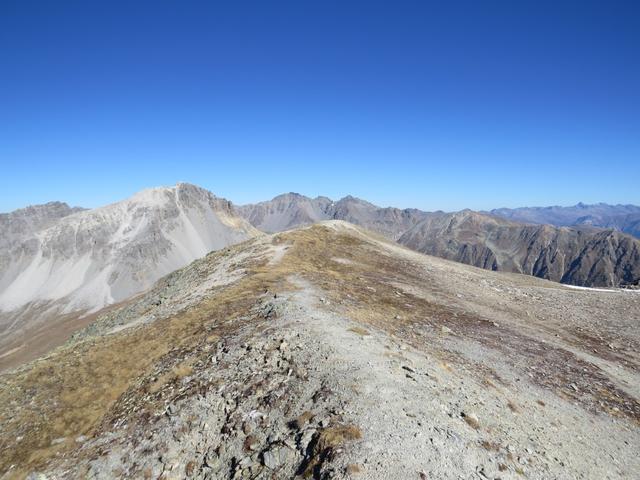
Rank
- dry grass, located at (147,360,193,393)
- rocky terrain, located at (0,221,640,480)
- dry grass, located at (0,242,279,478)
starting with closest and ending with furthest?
rocky terrain, located at (0,221,640,480) < dry grass, located at (0,242,279,478) < dry grass, located at (147,360,193,393)

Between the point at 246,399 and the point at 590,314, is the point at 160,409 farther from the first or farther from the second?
the point at 590,314

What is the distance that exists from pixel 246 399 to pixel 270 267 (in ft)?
65.0

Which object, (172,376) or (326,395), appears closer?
(326,395)

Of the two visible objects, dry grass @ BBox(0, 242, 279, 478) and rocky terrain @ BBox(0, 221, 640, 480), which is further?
dry grass @ BBox(0, 242, 279, 478)

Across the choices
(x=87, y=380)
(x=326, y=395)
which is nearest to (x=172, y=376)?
(x=87, y=380)

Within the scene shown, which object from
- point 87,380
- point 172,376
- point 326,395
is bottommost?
point 87,380

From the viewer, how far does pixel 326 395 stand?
12.9m

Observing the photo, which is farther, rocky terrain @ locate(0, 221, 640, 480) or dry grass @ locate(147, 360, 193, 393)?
dry grass @ locate(147, 360, 193, 393)

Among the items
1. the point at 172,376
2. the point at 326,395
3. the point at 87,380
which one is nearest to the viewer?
the point at 326,395

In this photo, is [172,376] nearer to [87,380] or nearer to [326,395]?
[87,380]

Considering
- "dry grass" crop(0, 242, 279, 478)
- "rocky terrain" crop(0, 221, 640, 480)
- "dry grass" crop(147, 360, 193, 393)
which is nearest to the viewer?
"rocky terrain" crop(0, 221, 640, 480)

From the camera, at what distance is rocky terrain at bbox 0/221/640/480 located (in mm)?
10977

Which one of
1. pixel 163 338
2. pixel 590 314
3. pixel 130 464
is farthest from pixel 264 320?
pixel 590 314

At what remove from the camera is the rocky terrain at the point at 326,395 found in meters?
11.0
